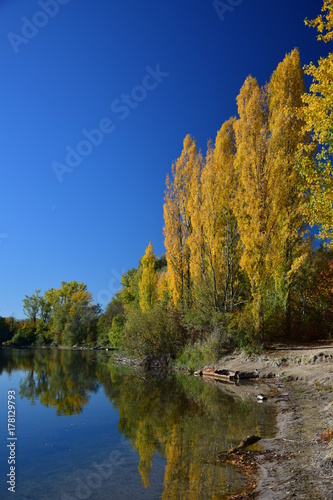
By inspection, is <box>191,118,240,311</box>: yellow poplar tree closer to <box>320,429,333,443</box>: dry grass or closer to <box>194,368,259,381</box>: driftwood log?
<box>194,368,259,381</box>: driftwood log

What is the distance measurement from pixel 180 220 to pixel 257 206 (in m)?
7.72

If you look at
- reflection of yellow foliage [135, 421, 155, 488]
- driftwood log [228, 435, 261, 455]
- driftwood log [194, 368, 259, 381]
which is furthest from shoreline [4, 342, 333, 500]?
reflection of yellow foliage [135, 421, 155, 488]

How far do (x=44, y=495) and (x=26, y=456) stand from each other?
1951 millimetres

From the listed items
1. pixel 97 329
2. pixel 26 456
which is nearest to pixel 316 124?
pixel 26 456

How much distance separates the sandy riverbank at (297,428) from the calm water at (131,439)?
A: 1.40ft

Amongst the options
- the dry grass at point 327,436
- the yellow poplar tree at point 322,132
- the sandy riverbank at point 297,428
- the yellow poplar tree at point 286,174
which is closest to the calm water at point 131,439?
the sandy riverbank at point 297,428

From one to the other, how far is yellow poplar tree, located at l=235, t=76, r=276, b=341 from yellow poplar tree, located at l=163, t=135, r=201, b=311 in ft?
17.6

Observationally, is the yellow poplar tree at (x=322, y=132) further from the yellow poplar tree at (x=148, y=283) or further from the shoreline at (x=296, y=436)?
the yellow poplar tree at (x=148, y=283)

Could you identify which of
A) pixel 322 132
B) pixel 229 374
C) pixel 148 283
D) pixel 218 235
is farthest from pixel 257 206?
pixel 148 283

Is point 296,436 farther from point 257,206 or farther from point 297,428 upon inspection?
point 257,206

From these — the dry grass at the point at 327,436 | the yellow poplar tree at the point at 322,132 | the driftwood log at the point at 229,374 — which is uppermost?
the yellow poplar tree at the point at 322,132

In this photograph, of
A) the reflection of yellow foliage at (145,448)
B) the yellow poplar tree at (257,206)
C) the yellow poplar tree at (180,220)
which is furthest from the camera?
the yellow poplar tree at (180,220)

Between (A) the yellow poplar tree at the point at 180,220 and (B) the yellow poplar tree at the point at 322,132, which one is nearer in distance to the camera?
(B) the yellow poplar tree at the point at 322,132

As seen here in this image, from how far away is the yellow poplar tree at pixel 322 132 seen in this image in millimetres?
5945
